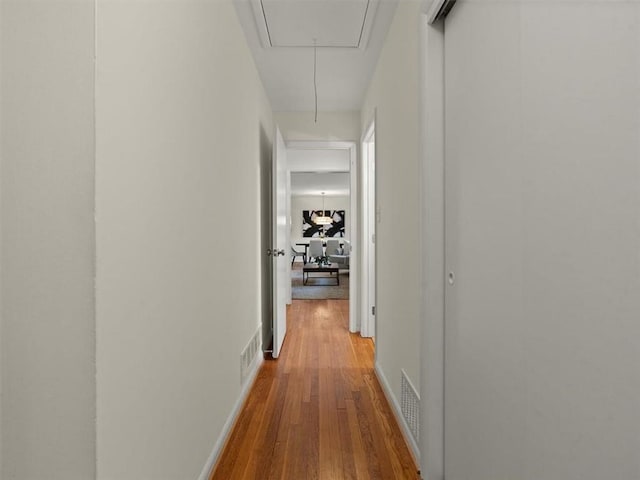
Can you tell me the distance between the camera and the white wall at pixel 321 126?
386cm

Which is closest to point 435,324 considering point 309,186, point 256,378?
point 256,378

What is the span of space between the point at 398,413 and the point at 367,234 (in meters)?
1.91

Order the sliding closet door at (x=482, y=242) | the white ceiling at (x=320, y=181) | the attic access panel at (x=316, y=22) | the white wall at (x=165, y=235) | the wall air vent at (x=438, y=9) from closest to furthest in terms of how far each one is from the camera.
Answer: the white wall at (x=165, y=235), the sliding closet door at (x=482, y=242), the wall air vent at (x=438, y=9), the attic access panel at (x=316, y=22), the white ceiling at (x=320, y=181)

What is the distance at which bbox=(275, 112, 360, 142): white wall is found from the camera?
3861 millimetres

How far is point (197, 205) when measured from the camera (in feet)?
4.88

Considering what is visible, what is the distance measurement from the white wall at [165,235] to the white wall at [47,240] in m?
0.03

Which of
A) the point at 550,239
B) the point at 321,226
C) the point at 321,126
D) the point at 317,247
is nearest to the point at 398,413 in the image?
the point at 550,239

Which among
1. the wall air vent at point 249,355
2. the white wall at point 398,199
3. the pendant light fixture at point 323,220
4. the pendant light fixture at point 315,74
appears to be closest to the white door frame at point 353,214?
the pendant light fixture at point 315,74

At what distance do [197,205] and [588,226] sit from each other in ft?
4.24

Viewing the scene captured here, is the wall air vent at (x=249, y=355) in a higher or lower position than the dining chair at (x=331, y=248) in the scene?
lower

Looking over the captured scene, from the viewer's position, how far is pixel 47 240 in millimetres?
756

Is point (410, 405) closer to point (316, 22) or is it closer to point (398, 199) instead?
point (398, 199)

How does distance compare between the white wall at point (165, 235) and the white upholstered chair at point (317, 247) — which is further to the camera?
the white upholstered chair at point (317, 247)

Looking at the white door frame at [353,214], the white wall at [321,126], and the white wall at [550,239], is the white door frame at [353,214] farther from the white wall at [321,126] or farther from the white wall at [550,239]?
the white wall at [550,239]
